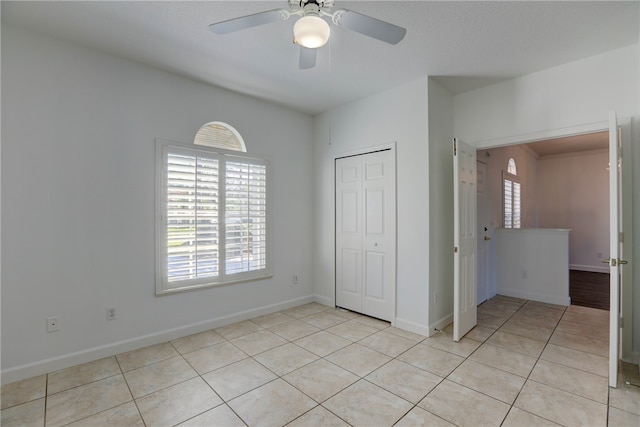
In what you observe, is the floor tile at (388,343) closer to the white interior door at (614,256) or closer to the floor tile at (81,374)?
the white interior door at (614,256)

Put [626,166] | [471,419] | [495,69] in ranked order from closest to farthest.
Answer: [471,419] → [626,166] → [495,69]

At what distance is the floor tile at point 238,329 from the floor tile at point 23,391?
147 cm

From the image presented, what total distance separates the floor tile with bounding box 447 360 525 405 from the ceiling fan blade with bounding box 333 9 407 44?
2.52m

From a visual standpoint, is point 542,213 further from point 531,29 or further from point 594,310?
point 531,29

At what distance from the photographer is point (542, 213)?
7477 millimetres

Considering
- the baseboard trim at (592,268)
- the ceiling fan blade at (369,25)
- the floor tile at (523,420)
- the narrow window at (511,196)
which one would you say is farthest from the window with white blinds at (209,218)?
the baseboard trim at (592,268)

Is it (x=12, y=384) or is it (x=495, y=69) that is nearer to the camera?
(x=12, y=384)

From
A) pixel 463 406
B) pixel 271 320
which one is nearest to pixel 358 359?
pixel 463 406

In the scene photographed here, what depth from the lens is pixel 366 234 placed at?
3.92 meters

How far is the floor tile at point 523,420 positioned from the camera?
1.88 meters

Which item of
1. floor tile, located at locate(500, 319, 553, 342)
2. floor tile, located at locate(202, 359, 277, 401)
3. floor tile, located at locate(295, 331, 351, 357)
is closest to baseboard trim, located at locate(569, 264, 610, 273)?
floor tile, located at locate(500, 319, 553, 342)

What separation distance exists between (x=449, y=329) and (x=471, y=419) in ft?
5.28

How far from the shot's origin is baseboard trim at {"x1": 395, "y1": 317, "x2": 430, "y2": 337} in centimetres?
328

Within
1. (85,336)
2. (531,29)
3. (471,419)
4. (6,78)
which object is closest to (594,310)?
(471,419)
